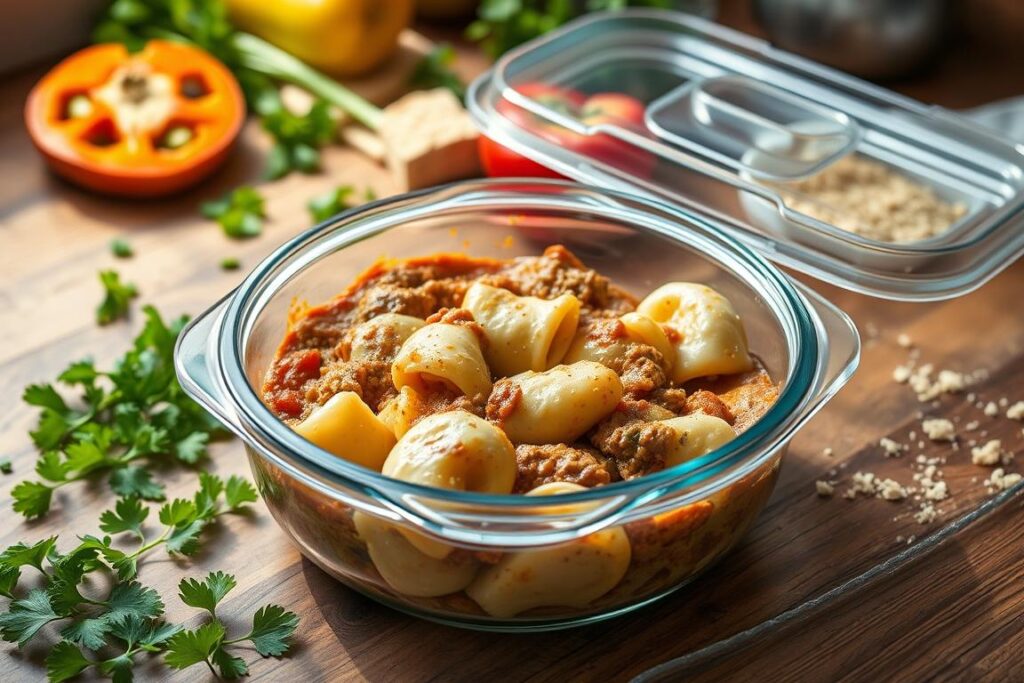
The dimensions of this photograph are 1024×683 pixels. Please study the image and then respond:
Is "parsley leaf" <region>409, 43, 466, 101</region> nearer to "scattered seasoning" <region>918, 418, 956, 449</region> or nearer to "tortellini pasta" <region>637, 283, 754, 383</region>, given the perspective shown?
"tortellini pasta" <region>637, 283, 754, 383</region>

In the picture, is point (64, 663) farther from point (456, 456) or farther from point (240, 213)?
point (240, 213)

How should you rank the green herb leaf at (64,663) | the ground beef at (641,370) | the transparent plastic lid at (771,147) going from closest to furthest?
the green herb leaf at (64,663)
the ground beef at (641,370)
the transparent plastic lid at (771,147)

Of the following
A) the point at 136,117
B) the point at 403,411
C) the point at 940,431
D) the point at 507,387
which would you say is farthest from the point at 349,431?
the point at 136,117

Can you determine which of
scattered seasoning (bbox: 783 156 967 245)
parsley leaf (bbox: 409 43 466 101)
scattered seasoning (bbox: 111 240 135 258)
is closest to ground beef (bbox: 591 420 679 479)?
scattered seasoning (bbox: 783 156 967 245)

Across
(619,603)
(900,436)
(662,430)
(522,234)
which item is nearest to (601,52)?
(522,234)

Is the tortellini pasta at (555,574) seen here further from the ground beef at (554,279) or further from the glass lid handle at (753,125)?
the glass lid handle at (753,125)

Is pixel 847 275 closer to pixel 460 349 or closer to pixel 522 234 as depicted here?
pixel 522 234

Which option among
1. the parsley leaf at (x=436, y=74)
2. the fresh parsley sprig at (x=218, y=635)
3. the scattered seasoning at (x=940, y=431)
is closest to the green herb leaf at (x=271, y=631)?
the fresh parsley sprig at (x=218, y=635)
